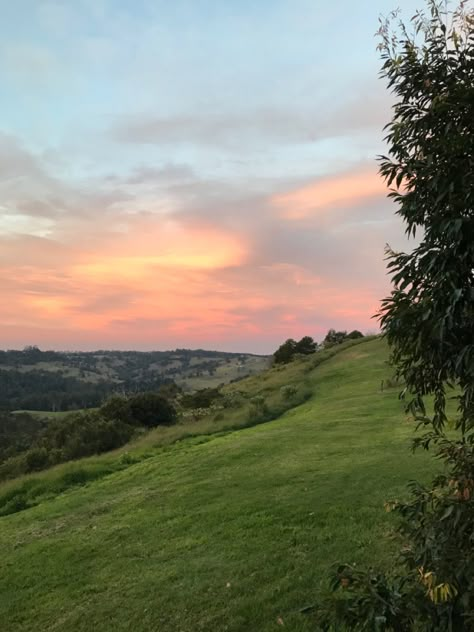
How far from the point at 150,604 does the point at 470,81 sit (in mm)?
7952

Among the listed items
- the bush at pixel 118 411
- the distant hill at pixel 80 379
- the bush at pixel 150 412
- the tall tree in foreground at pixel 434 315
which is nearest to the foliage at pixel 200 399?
the bush at pixel 150 412

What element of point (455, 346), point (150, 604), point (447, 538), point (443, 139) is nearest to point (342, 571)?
point (447, 538)

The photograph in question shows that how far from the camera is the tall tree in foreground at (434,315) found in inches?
126

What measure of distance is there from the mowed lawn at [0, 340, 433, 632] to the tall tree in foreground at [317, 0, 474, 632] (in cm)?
48

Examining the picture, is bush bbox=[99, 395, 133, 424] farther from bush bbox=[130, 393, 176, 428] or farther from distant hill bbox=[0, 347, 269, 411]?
distant hill bbox=[0, 347, 269, 411]

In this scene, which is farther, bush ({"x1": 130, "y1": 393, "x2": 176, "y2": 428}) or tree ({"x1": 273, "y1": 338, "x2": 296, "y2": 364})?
tree ({"x1": 273, "y1": 338, "x2": 296, "y2": 364})

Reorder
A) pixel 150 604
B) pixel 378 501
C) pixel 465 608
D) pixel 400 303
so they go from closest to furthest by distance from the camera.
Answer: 1. pixel 465 608
2. pixel 400 303
3. pixel 150 604
4. pixel 378 501

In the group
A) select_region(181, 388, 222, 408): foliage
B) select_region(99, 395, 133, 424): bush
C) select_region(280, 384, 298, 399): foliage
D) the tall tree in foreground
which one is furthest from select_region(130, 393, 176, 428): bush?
the tall tree in foreground

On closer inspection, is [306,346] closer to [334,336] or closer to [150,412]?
[334,336]

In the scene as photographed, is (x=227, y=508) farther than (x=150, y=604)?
Yes

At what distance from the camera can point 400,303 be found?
356 centimetres

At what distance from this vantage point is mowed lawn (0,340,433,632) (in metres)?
7.60

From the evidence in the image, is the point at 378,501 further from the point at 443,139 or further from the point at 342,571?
the point at 443,139

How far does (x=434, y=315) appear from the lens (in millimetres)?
3287
